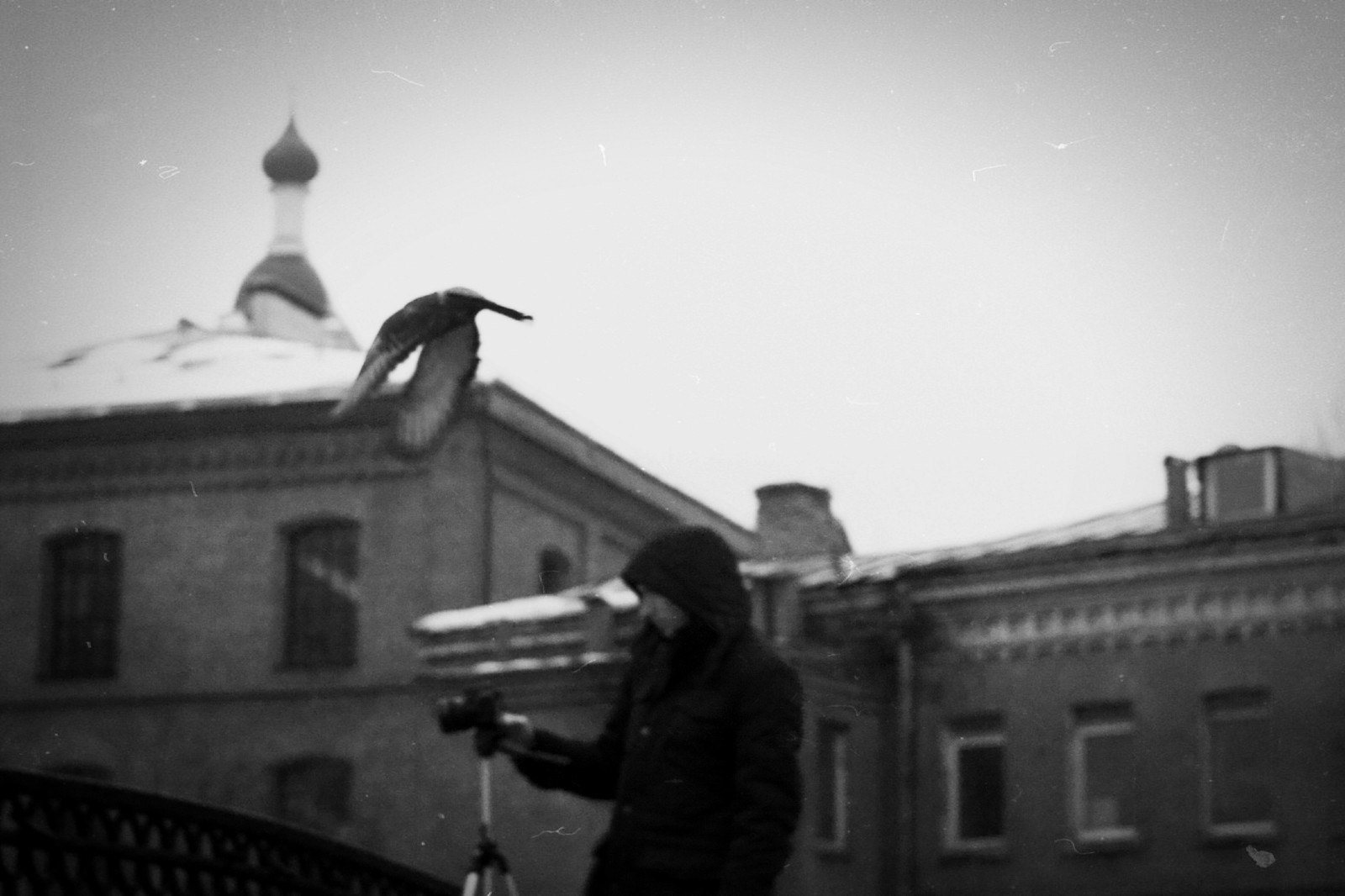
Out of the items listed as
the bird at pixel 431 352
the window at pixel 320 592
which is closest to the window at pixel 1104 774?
the bird at pixel 431 352

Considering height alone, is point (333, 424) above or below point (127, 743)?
above

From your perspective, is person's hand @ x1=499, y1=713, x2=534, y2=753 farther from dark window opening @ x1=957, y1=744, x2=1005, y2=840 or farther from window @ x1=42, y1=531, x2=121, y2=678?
window @ x1=42, y1=531, x2=121, y2=678

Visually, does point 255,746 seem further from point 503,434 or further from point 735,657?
point 735,657

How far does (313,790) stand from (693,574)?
20.5 metres

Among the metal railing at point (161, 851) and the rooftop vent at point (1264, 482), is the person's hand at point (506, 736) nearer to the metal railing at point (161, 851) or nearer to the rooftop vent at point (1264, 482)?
the metal railing at point (161, 851)

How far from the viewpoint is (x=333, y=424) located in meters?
25.6

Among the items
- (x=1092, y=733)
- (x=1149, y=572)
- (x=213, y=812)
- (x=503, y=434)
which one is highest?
(x=503, y=434)

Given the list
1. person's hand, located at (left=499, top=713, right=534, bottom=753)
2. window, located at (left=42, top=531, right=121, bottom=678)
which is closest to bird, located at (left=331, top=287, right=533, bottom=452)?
person's hand, located at (left=499, top=713, right=534, bottom=753)

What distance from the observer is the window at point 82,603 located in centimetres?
2588

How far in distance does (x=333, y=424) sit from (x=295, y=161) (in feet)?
33.4

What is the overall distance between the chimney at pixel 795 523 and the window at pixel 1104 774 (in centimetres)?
503

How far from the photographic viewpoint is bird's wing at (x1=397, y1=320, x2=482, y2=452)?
13688 millimetres

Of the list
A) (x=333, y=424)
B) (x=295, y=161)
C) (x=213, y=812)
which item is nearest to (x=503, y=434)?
(x=333, y=424)

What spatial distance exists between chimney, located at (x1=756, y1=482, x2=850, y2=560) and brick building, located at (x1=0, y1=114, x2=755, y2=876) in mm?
2892
